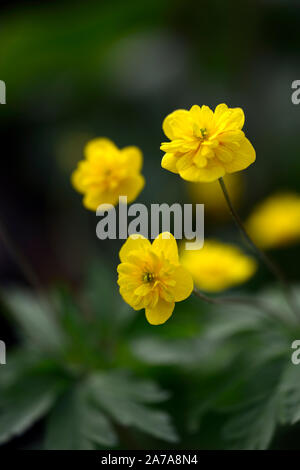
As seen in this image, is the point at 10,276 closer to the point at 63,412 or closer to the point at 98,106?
the point at 98,106

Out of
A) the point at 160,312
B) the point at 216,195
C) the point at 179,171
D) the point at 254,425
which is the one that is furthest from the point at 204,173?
the point at 216,195

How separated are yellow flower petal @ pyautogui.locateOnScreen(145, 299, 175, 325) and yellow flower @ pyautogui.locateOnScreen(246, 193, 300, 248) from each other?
1234 millimetres

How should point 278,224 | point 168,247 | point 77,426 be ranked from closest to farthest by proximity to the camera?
point 168,247
point 77,426
point 278,224

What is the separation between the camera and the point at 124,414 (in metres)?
1.49

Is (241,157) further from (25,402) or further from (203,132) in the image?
(25,402)

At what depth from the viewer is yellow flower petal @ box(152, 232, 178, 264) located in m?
1.10

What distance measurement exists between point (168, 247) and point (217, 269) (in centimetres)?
80

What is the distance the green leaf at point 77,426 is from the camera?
147 cm

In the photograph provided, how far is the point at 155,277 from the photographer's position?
1125mm

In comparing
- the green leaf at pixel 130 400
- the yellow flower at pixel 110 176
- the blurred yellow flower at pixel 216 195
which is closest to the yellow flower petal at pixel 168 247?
the yellow flower at pixel 110 176

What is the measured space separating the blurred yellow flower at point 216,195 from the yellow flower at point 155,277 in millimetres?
1984

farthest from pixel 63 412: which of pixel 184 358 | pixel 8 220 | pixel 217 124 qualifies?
pixel 8 220

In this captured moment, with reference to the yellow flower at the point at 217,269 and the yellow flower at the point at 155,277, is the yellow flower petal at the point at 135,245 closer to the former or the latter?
the yellow flower at the point at 155,277

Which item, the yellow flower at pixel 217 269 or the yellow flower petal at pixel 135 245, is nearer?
the yellow flower petal at pixel 135 245
